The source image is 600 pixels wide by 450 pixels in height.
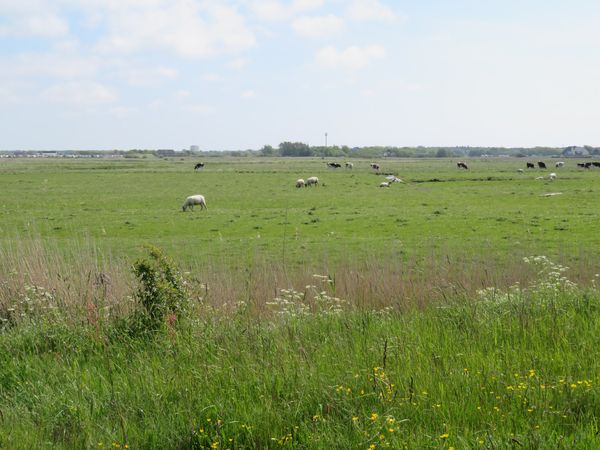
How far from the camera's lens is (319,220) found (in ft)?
107

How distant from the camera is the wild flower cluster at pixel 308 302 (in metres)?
8.72

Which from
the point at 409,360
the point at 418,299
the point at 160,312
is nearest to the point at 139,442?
the point at 409,360

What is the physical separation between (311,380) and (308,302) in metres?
5.25

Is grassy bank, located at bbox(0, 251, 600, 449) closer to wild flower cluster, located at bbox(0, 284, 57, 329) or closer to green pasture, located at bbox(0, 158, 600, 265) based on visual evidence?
wild flower cluster, located at bbox(0, 284, 57, 329)

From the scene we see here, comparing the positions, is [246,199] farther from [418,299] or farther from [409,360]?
[409,360]

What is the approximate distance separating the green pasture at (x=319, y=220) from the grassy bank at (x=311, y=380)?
586 centimetres

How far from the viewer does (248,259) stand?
20.6 metres

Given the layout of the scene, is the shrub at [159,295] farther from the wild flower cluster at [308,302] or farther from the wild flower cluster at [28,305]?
the wild flower cluster at [28,305]

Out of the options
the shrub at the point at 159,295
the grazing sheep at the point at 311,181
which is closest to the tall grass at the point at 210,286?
the shrub at the point at 159,295

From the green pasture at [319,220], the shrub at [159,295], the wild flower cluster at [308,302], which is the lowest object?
the green pasture at [319,220]

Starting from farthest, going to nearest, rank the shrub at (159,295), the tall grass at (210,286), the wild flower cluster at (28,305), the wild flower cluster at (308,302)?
the tall grass at (210,286) < the wild flower cluster at (28,305) < the wild flower cluster at (308,302) < the shrub at (159,295)

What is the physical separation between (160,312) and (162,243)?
17.6m

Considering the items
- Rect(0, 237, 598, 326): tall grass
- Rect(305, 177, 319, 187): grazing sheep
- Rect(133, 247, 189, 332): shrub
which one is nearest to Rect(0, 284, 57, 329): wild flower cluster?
Rect(0, 237, 598, 326): tall grass

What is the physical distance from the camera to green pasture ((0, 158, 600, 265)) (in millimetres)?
22703
